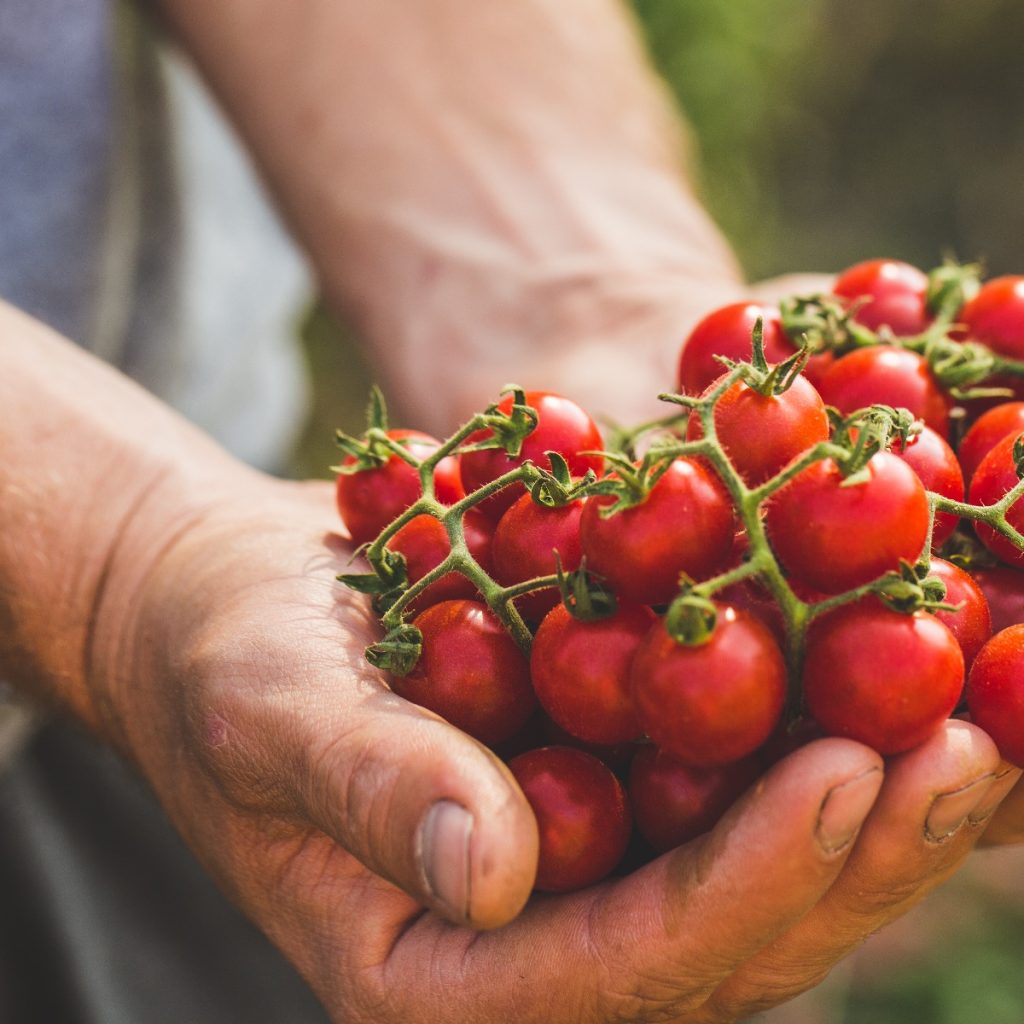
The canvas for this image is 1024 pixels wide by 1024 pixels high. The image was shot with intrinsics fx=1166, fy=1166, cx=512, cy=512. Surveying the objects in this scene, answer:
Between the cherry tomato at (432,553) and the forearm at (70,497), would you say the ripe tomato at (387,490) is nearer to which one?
the cherry tomato at (432,553)

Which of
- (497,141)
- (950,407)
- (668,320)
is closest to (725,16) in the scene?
(497,141)

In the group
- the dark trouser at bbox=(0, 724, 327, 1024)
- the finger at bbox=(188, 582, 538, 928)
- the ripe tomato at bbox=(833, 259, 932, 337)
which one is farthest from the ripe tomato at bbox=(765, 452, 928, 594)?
the dark trouser at bbox=(0, 724, 327, 1024)

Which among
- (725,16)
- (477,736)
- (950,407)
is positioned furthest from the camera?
(725,16)

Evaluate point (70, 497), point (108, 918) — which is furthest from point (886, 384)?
point (108, 918)

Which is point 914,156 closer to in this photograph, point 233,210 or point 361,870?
point 233,210

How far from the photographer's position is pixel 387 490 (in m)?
1.39

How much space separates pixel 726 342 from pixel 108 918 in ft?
4.93

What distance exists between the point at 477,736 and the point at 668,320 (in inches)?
44.2

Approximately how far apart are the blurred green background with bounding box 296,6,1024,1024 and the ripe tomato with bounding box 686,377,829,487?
3.76 m

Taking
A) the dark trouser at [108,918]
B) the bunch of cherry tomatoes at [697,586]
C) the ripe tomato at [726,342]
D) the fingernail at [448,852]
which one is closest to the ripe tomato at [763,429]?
the bunch of cherry tomatoes at [697,586]

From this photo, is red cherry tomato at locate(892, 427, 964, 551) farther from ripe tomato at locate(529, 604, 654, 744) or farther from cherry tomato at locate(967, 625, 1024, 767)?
ripe tomato at locate(529, 604, 654, 744)

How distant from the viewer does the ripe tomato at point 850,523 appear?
3.50 ft

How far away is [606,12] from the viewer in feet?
9.36

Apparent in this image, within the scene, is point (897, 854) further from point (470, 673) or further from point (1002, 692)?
point (470, 673)
